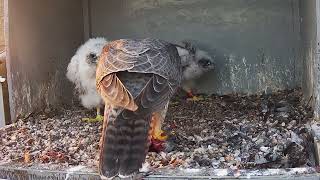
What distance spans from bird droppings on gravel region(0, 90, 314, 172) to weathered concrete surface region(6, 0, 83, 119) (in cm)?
16

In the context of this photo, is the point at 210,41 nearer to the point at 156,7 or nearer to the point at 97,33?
the point at 156,7

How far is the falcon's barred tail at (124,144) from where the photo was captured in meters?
2.22

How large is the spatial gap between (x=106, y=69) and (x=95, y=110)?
1.40m

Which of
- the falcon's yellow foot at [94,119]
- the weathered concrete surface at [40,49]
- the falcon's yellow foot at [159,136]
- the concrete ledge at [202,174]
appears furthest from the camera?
the falcon's yellow foot at [94,119]

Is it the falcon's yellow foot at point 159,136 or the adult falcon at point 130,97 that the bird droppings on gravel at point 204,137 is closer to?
the falcon's yellow foot at point 159,136

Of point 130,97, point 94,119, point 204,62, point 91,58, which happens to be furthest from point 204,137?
point 204,62

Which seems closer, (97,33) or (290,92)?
(290,92)

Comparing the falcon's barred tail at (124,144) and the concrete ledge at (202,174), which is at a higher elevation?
the falcon's barred tail at (124,144)

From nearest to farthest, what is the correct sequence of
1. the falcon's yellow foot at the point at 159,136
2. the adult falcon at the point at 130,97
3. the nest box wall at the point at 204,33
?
the adult falcon at the point at 130,97
the falcon's yellow foot at the point at 159,136
the nest box wall at the point at 204,33

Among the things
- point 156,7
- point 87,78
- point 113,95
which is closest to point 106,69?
point 113,95

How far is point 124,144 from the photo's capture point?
7.45ft

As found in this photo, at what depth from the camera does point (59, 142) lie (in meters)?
3.00

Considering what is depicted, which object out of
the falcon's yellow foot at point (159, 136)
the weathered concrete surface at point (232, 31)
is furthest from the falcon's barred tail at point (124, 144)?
the weathered concrete surface at point (232, 31)

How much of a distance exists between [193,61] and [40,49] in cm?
121
